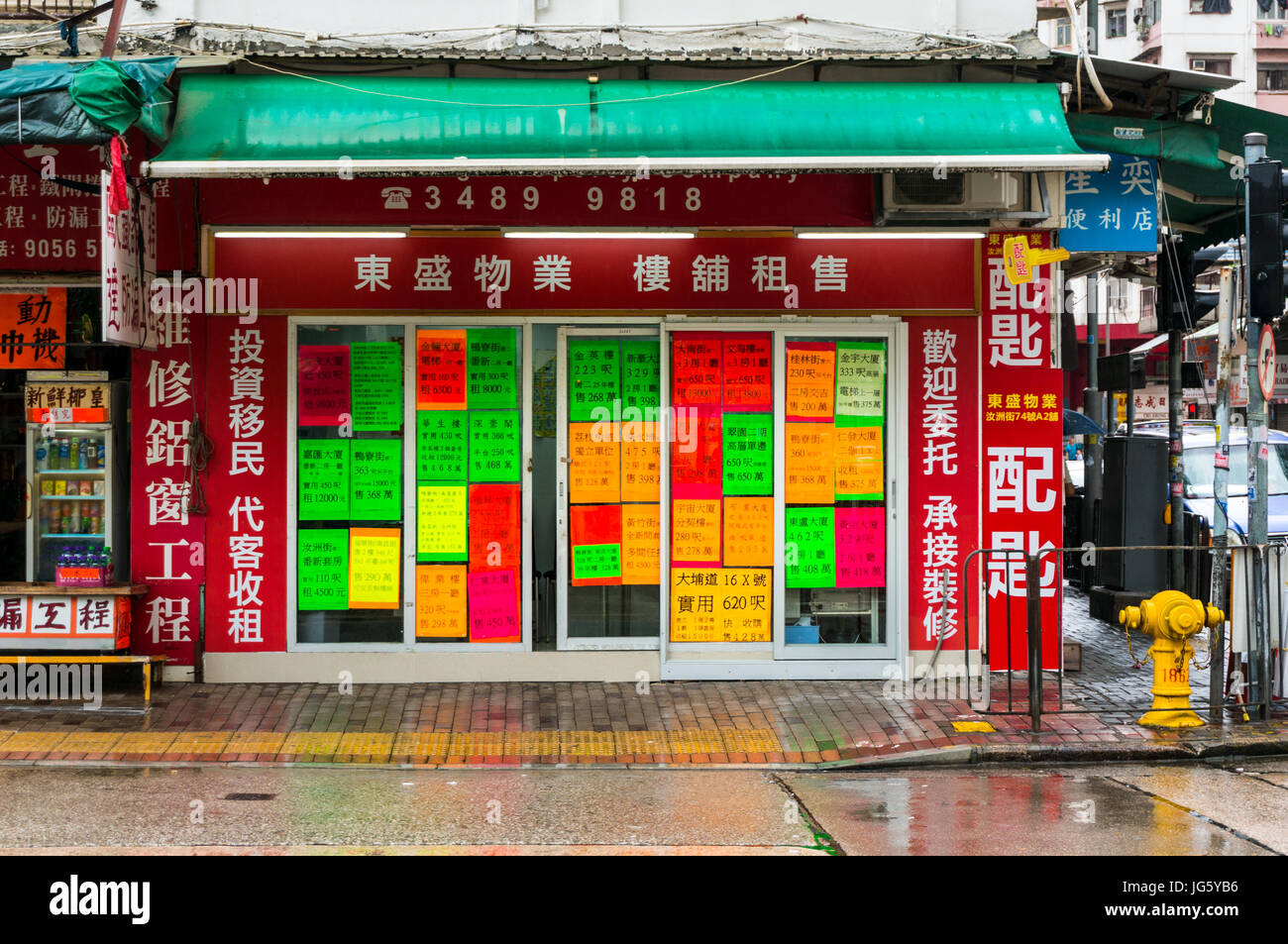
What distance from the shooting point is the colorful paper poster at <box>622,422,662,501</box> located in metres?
10.1

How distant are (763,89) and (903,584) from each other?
3934mm

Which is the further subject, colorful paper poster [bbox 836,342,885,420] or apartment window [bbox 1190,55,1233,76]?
apartment window [bbox 1190,55,1233,76]

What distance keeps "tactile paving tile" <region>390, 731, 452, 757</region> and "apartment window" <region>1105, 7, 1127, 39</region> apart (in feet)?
162

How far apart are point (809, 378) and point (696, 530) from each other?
59.2 inches

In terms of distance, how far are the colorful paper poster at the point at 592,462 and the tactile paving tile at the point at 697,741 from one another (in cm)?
223

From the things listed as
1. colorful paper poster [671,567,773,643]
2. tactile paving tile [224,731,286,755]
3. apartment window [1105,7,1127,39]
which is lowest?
tactile paving tile [224,731,286,755]

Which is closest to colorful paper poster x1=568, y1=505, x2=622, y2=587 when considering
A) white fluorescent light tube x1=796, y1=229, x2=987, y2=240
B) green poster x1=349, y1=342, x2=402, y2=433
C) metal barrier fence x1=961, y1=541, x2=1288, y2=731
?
green poster x1=349, y1=342, x2=402, y2=433

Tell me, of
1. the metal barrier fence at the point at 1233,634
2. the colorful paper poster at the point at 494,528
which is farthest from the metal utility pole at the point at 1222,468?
the colorful paper poster at the point at 494,528

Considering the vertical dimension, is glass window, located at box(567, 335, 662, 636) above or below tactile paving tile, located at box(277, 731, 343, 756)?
above

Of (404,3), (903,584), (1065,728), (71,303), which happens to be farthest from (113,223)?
(1065,728)

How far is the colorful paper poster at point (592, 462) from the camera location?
10.0m

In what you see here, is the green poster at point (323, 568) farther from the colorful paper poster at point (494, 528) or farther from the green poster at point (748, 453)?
the green poster at point (748, 453)

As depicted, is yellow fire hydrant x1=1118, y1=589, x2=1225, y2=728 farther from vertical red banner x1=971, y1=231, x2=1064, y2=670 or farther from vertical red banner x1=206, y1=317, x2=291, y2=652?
vertical red banner x1=206, y1=317, x2=291, y2=652

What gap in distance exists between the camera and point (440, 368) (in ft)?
32.8
